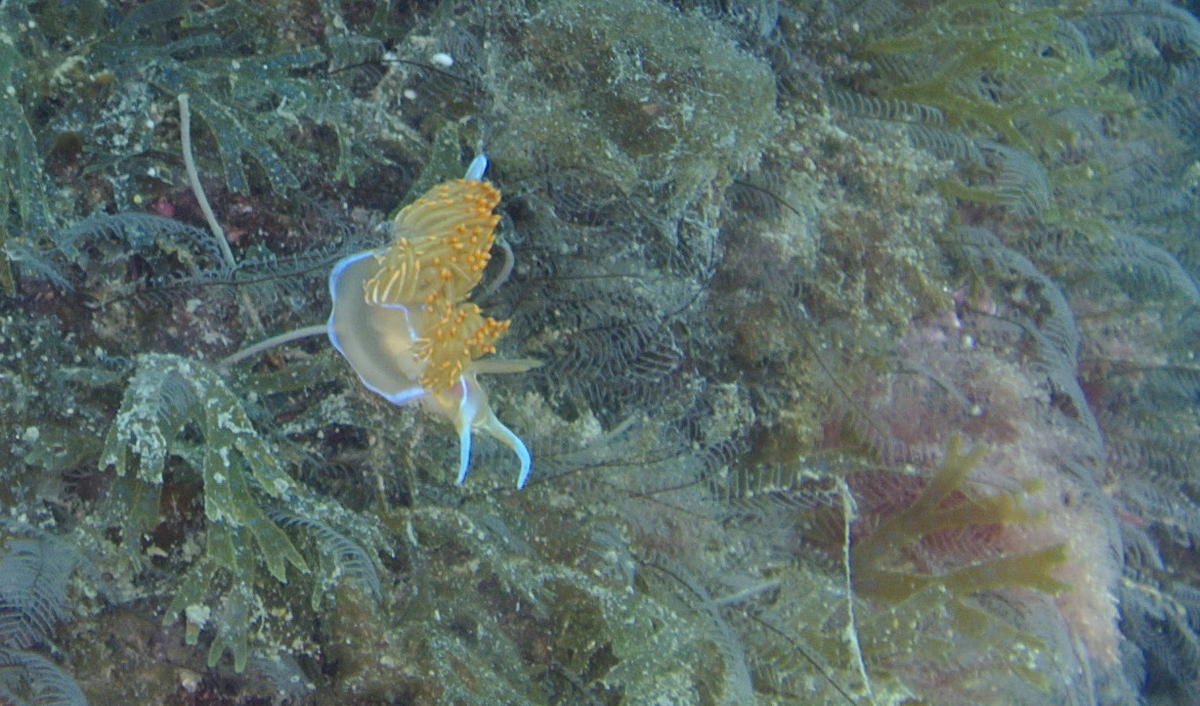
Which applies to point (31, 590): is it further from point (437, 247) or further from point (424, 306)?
point (437, 247)

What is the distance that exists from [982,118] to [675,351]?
6.38 feet

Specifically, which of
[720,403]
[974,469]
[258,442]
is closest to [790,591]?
[720,403]

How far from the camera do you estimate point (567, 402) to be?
9.57 ft

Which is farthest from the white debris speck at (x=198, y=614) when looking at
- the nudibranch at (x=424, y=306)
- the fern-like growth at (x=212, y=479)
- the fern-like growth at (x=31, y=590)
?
the nudibranch at (x=424, y=306)

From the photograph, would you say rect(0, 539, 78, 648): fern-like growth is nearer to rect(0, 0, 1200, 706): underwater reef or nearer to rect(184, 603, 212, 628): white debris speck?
rect(0, 0, 1200, 706): underwater reef

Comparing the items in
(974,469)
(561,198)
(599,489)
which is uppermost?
(561,198)

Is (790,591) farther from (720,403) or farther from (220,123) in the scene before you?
(220,123)

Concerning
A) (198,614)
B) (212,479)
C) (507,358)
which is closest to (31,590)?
(198,614)

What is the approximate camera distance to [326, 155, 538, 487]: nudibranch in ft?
6.59

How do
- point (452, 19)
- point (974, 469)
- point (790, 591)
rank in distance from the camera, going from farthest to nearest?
1. point (974, 469)
2. point (790, 591)
3. point (452, 19)

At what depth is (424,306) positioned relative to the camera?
2.02 metres

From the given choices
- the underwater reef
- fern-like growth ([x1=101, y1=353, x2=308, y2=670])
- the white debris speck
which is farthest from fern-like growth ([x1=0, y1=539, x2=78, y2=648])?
the white debris speck

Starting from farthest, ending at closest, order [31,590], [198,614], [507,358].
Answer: [507,358] < [198,614] < [31,590]

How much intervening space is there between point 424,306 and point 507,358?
0.69 metres
